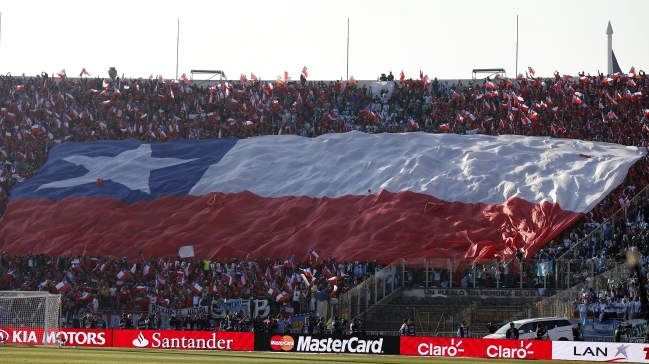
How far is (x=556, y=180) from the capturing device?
183ft

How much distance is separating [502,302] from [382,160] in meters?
15.1

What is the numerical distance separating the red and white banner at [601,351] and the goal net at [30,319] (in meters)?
17.9

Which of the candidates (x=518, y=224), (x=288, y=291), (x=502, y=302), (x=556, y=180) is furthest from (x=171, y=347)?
(x=556, y=180)

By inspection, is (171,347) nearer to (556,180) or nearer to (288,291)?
(288,291)

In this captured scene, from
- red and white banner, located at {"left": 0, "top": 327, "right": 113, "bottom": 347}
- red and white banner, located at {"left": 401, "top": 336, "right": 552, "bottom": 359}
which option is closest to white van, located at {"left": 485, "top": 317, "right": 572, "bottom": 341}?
red and white banner, located at {"left": 401, "top": 336, "right": 552, "bottom": 359}

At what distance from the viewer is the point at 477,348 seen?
3866 cm

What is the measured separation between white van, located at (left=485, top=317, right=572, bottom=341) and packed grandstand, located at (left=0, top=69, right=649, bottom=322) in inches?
210

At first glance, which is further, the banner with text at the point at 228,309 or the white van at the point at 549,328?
the banner with text at the point at 228,309

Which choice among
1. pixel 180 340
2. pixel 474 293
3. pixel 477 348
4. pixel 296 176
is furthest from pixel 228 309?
pixel 477 348

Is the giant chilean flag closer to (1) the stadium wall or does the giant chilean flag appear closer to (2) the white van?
(2) the white van

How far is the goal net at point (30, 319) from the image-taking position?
40188 millimetres

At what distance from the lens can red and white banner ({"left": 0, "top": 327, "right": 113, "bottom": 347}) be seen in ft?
132

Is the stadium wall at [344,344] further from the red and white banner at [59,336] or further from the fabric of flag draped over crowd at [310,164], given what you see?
the fabric of flag draped over crowd at [310,164]

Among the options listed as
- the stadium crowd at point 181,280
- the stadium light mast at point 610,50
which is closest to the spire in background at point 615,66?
the stadium light mast at point 610,50
